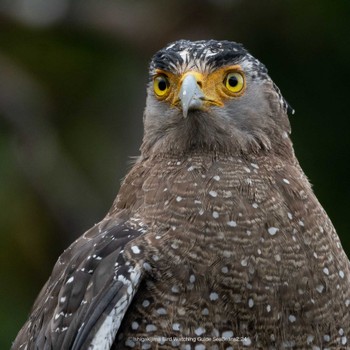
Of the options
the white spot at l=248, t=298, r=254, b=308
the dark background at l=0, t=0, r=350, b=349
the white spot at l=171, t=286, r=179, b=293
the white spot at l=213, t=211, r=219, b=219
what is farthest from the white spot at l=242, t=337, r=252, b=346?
the dark background at l=0, t=0, r=350, b=349

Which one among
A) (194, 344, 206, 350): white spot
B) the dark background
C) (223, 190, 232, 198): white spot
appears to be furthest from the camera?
the dark background

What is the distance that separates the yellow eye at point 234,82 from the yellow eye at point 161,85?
1.09 feet

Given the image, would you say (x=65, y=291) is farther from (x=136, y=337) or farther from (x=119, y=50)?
(x=119, y=50)

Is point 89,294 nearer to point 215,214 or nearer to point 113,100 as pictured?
point 215,214

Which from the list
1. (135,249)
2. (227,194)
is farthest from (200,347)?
(227,194)

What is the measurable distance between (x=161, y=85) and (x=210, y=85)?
310 millimetres

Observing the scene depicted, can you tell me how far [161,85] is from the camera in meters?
6.35

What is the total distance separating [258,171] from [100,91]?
678cm

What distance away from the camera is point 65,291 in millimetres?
5906

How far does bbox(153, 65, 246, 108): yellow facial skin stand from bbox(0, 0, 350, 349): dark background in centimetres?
466

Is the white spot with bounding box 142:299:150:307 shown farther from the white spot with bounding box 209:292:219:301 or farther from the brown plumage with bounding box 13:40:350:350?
the white spot with bounding box 209:292:219:301

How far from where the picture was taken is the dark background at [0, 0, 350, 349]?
11.3 m

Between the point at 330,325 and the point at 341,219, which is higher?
the point at 330,325

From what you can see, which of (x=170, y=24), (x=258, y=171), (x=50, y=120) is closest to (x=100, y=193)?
(x=50, y=120)
